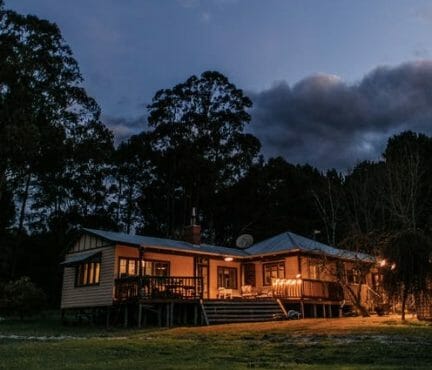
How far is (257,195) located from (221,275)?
17.6m

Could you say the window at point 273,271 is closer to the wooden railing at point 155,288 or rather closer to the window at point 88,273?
the wooden railing at point 155,288

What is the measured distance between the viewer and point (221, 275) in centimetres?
2534

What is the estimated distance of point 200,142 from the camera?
39438mm

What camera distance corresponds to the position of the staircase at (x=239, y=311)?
19859mm

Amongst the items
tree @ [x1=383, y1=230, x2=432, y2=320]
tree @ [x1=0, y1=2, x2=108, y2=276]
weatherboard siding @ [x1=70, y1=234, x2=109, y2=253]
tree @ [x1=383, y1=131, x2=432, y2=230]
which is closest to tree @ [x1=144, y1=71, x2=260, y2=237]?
tree @ [x1=0, y1=2, x2=108, y2=276]

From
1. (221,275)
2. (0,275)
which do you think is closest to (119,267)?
(221,275)

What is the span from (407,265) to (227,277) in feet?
35.5

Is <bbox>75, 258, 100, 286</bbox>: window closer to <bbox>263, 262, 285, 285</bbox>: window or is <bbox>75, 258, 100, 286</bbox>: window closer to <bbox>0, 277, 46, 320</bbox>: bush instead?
<bbox>0, 277, 46, 320</bbox>: bush

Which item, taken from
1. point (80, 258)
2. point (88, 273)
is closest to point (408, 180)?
point (88, 273)

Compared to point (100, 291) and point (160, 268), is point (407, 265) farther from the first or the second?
point (100, 291)

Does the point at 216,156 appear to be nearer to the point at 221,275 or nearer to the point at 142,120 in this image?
the point at 142,120

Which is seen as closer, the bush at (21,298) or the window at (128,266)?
the window at (128,266)

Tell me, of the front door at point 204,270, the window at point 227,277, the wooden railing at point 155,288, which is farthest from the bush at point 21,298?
the window at point 227,277

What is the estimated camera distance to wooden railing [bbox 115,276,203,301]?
19734 mm
